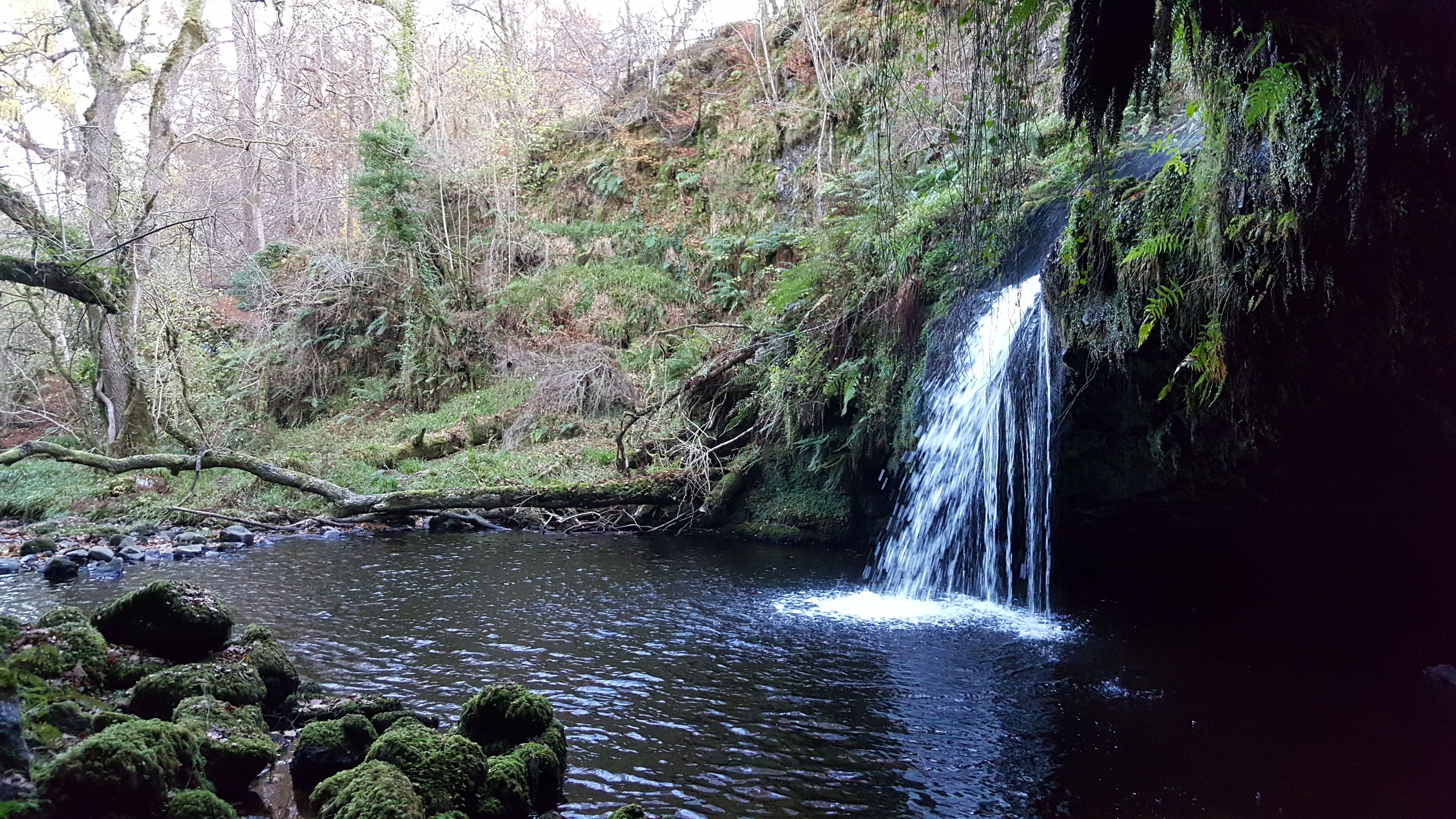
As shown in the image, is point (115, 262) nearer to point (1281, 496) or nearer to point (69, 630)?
point (69, 630)

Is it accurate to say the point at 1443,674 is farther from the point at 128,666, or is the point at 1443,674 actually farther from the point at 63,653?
the point at 63,653

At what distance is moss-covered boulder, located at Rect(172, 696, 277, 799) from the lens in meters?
3.80

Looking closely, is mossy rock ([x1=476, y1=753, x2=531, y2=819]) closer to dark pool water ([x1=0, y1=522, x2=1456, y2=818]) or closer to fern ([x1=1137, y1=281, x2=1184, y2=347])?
dark pool water ([x1=0, y1=522, x2=1456, y2=818])

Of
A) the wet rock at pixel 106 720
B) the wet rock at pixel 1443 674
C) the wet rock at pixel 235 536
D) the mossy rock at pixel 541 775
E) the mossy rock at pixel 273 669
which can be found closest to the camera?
the wet rock at pixel 106 720

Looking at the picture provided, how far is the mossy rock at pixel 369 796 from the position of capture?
3.21 metres

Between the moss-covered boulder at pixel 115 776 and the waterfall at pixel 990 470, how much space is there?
6608mm

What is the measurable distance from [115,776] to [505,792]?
1.55 m

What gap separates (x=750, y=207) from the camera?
61.0 ft

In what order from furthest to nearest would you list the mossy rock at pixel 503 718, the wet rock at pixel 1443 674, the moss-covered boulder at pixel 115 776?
1. the wet rock at pixel 1443 674
2. the mossy rock at pixel 503 718
3. the moss-covered boulder at pixel 115 776

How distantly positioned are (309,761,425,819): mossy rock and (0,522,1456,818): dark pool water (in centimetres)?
91

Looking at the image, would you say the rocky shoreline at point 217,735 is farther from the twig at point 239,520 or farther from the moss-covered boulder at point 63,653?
the twig at point 239,520

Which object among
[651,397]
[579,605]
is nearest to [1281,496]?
[579,605]

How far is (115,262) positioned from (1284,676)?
558 inches

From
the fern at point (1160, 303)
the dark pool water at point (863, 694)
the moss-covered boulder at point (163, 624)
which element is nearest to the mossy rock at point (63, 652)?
the moss-covered boulder at point (163, 624)
